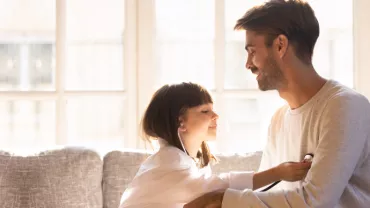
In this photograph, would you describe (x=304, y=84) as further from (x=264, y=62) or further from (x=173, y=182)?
Result: (x=173, y=182)

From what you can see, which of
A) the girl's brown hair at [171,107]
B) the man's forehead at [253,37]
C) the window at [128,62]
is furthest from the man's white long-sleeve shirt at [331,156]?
the window at [128,62]

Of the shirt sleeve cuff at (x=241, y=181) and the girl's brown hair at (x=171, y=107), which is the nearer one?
the shirt sleeve cuff at (x=241, y=181)

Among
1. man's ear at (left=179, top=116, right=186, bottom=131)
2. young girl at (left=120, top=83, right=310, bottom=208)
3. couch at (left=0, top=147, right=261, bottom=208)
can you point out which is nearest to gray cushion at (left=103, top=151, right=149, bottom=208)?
couch at (left=0, top=147, right=261, bottom=208)

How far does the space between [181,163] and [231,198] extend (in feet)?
0.92

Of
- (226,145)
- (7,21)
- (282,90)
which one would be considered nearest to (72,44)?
(7,21)

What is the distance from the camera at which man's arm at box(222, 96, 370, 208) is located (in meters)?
1.68

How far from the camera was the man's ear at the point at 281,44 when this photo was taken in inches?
74.8

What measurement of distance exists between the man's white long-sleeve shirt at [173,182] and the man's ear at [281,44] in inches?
15.9

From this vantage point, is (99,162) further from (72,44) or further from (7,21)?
(7,21)

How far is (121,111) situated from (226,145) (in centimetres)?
52

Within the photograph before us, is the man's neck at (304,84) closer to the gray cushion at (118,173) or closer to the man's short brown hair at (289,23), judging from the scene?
the man's short brown hair at (289,23)

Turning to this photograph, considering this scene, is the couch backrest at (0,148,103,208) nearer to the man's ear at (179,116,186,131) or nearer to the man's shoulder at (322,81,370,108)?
the man's ear at (179,116,186,131)

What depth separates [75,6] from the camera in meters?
2.84

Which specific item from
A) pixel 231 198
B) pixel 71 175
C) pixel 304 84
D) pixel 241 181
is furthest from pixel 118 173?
pixel 304 84
